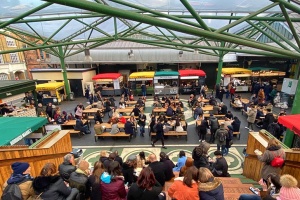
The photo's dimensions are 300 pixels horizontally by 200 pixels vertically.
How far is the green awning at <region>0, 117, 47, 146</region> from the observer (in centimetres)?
518

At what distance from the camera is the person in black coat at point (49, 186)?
9.10ft

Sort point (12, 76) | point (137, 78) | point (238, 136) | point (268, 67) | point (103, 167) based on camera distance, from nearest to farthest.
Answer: point (103, 167), point (238, 136), point (137, 78), point (268, 67), point (12, 76)

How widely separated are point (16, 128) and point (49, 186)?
13.4ft

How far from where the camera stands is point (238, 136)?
988 cm

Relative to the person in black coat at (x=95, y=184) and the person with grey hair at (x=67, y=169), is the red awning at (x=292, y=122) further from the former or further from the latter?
the person with grey hair at (x=67, y=169)

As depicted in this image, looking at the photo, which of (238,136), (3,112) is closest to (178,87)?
(238,136)

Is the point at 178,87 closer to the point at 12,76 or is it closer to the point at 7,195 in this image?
the point at 7,195

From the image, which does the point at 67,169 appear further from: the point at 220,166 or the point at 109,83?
the point at 109,83

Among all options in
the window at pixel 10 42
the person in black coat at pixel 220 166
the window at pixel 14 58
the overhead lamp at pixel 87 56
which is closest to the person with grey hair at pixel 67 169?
the person in black coat at pixel 220 166

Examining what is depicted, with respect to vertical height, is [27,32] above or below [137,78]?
above

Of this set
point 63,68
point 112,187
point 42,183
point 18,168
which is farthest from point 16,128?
point 63,68

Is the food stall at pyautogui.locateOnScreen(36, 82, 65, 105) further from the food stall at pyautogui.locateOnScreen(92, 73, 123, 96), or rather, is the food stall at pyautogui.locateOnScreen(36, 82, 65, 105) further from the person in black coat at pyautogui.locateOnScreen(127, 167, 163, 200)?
the person in black coat at pyautogui.locateOnScreen(127, 167, 163, 200)

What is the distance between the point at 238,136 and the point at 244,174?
3.49 meters

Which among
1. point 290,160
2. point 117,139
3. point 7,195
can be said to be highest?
point 7,195
